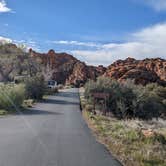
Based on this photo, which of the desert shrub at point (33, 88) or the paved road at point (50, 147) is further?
the desert shrub at point (33, 88)

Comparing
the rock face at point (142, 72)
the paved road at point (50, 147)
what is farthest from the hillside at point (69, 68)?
the paved road at point (50, 147)

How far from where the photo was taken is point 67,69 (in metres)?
142

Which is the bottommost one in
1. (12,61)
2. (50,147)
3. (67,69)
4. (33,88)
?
(50,147)

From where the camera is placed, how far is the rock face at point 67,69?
128 m

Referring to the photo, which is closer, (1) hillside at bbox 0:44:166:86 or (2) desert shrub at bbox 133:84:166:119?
(2) desert shrub at bbox 133:84:166:119

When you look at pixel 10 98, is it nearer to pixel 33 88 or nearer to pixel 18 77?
pixel 33 88

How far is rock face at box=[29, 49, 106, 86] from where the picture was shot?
128 meters

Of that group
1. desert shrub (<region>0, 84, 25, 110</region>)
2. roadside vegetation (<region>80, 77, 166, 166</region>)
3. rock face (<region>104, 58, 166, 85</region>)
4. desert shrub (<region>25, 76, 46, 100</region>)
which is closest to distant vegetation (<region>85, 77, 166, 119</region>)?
roadside vegetation (<region>80, 77, 166, 166</region>)

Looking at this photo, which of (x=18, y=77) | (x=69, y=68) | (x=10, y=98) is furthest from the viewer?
(x=69, y=68)

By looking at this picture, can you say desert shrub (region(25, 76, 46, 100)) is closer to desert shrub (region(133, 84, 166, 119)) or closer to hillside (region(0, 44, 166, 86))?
desert shrub (region(133, 84, 166, 119))

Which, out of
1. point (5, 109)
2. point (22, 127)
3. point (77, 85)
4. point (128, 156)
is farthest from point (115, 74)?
point (128, 156)

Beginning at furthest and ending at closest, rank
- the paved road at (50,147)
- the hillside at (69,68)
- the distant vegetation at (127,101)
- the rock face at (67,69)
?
the rock face at (67,69) → the hillside at (69,68) → the distant vegetation at (127,101) → the paved road at (50,147)

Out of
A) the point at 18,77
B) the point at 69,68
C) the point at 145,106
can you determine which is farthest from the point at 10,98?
the point at 69,68

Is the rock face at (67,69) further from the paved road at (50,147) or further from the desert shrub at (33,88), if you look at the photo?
the paved road at (50,147)
